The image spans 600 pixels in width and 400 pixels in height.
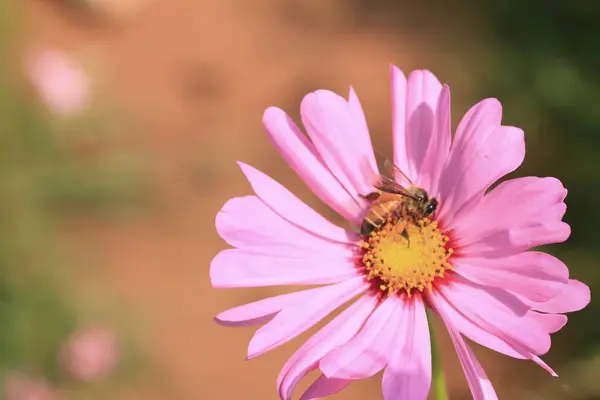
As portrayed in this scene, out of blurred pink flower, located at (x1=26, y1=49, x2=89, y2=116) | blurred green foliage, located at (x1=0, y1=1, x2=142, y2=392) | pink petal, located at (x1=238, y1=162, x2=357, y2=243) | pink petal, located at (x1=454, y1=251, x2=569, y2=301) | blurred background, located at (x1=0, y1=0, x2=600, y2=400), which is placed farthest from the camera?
blurred pink flower, located at (x1=26, y1=49, x2=89, y2=116)

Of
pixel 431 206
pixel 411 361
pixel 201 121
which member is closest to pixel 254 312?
pixel 411 361

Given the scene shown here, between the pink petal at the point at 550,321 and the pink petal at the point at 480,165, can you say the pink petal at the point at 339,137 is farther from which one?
the pink petal at the point at 550,321

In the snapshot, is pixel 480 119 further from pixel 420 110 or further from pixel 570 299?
pixel 570 299

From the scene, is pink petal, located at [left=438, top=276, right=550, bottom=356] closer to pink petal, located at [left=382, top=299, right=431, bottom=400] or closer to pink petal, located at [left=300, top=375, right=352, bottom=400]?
pink petal, located at [left=382, top=299, right=431, bottom=400]

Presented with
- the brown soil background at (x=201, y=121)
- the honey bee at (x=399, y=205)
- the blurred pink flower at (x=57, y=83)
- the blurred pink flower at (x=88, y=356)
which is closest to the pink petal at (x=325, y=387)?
the honey bee at (x=399, y=205)

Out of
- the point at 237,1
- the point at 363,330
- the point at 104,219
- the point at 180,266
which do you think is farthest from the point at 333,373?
the point at 237,1

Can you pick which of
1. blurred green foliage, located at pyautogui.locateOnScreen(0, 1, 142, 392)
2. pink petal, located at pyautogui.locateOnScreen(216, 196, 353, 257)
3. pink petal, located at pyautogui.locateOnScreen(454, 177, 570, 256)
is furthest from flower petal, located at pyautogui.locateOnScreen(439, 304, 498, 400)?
blurred green foliage, located at pyautogui.locateOnScreen(0, 1, 142, 392)
